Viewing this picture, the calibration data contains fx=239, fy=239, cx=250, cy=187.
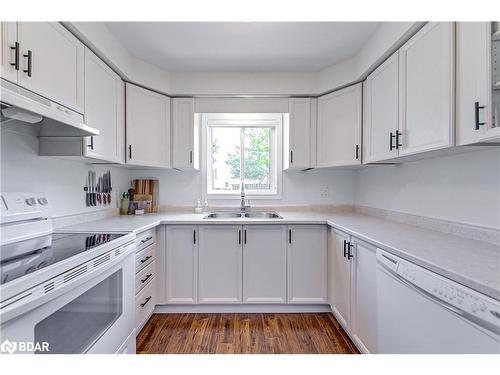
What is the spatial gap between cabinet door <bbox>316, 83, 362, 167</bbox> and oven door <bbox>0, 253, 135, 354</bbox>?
194cm

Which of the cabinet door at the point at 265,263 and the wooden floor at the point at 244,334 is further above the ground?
the cabinet door at the point at 265,263

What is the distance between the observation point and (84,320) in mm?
1054

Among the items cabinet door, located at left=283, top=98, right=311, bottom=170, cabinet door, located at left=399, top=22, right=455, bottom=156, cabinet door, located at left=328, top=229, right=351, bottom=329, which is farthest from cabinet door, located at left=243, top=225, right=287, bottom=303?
cabinet door, located at left=399, top=22, right=455, bottom=156

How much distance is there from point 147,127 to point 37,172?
977 millimetres

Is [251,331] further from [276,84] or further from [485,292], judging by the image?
[276,84]

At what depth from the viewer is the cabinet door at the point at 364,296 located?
56.8 inches

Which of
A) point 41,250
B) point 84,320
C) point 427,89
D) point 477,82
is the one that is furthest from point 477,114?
point 41,250

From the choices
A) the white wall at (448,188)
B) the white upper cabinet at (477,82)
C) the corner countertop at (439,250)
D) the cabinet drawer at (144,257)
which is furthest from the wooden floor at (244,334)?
the white upper cabinet at (477,82)

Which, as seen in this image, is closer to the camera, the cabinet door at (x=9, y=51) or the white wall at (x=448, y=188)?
the cabinet door at (x=9, y=51)

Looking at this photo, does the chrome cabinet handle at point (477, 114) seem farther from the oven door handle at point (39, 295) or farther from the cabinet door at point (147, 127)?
the cabinet door at point (147, 127)

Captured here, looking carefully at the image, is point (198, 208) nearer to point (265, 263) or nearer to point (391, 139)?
point (265, 263)

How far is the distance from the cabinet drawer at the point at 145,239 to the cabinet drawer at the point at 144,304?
35cm

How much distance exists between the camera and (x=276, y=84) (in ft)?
8.05
